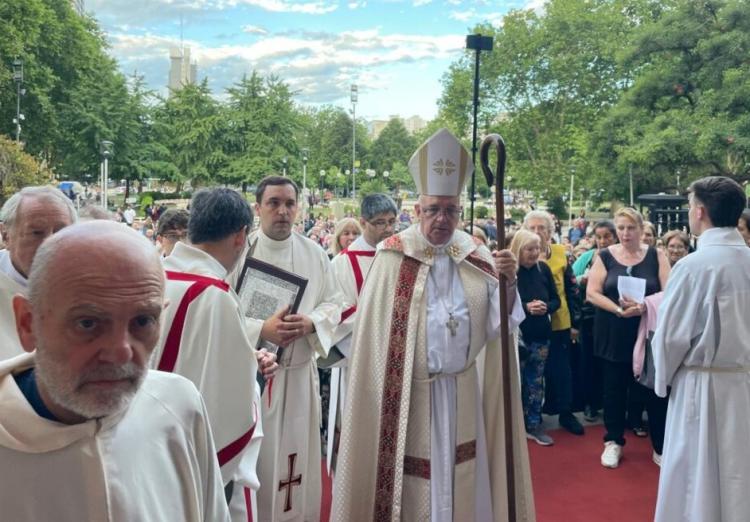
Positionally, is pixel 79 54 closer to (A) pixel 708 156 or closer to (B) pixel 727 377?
(A) pixel 708 156

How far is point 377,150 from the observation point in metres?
60.4

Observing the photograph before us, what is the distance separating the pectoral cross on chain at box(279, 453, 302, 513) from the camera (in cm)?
368

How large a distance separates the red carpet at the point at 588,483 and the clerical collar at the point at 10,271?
2632 millimetres

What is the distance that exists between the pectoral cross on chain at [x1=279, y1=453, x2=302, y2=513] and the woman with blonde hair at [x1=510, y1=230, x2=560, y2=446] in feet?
8.02

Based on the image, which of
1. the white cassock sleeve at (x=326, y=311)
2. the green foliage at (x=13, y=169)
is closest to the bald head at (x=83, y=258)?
the white cassock sleeve at (x=326, y=311)

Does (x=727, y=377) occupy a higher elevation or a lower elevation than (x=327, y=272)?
lower

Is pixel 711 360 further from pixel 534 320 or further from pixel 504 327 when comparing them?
pixel 534 320

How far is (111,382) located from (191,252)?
1.34 metres

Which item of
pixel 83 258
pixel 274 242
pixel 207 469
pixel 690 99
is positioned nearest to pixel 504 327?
pixel 274 242

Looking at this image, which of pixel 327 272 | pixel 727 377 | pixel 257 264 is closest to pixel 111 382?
pixel 257 264

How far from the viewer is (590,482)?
4785 mm

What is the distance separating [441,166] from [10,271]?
223 centimetres

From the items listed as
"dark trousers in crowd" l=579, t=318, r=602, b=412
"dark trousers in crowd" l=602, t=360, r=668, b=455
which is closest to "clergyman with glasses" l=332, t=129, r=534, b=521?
"dark trousers in crowd" l=602, t=360, r=668, b=455

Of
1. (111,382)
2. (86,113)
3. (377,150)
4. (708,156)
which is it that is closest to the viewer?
(111,382)
